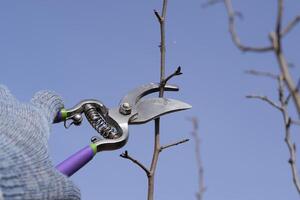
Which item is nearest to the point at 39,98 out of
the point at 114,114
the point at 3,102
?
the point at 3,102

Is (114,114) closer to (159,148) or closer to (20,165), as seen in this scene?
(159,148)

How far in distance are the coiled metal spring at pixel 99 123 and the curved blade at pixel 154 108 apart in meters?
0.06

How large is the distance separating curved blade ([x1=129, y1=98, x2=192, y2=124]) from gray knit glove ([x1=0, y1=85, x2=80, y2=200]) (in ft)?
0.76

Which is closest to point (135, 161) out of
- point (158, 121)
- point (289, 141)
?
point (158, 121)

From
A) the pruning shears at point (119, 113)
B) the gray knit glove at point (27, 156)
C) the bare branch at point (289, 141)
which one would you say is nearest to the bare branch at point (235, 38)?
the bare branch at point (289, 141)

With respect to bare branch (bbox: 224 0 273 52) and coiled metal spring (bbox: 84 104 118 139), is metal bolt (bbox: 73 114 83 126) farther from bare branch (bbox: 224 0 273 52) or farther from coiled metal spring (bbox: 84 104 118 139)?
bare branch (bbox: 224 0 273 52)

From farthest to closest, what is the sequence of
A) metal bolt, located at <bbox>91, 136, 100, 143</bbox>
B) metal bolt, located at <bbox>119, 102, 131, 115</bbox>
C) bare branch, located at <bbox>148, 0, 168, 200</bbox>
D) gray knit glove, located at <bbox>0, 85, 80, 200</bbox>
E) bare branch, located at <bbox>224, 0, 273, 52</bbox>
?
metal bolt, located at <bbox>119, 102, 131, 115</bbox> < metal bolt, located at <bbox>91, 136, 100, 143</bbox> < bare branch, located at <bbox>148, 0, 168, 200</bbox> < gray knit glove, located at <bbox>0, 85, 80, 200</bbox> < bare branch, located at <bbox>224, 0, 273, 52</bbox>

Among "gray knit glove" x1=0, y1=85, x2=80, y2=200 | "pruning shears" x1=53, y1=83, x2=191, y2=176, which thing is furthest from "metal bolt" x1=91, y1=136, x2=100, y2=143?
"gray knit glove" x1=0, y1=85, x2=80, y2=200

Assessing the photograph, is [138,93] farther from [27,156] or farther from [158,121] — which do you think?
[27,156]

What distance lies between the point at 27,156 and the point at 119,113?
16.6 inches

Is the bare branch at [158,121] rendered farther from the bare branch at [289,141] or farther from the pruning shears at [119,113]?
the bare branch at [289,141]

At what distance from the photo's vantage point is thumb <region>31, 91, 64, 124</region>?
1.01 m

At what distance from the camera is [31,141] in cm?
86

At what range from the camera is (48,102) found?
1036mm
